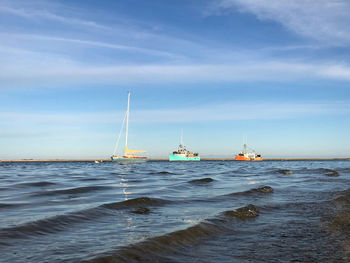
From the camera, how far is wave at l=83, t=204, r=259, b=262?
537cm

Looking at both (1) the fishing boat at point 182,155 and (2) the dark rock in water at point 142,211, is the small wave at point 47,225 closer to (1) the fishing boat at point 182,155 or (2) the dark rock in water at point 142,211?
(2) the dark rock in water at point 142,211

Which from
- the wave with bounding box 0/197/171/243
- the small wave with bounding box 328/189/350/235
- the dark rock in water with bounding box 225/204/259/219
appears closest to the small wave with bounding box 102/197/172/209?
the wave with bounding box 0/197/171/243

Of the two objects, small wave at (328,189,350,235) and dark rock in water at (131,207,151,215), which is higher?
small wave at (328,189,350,235)

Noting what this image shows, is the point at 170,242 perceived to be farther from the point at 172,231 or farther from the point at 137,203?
the point at 137,203

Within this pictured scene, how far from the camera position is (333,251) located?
5.60m

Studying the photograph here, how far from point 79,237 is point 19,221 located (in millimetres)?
2613

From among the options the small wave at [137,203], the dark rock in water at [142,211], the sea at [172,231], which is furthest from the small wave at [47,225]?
the small wave at [137,203]

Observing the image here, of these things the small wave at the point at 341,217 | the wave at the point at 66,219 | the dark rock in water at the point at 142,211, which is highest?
the small wave at the point at 341,217

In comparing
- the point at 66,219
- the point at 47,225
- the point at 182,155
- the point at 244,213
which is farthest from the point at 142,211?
the point at 182,155

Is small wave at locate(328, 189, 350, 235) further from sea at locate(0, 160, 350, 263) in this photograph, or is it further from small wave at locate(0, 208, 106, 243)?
small wave at locate(0, 208, 106, 243)

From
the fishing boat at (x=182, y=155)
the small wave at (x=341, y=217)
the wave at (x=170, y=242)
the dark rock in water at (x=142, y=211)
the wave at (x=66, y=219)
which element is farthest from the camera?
the fishing boat at (x=182, y=155)

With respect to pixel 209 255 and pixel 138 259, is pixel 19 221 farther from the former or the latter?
pixel 209 255

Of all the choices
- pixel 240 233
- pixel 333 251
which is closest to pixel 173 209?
pixel 240 233

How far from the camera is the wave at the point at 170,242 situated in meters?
5.37
